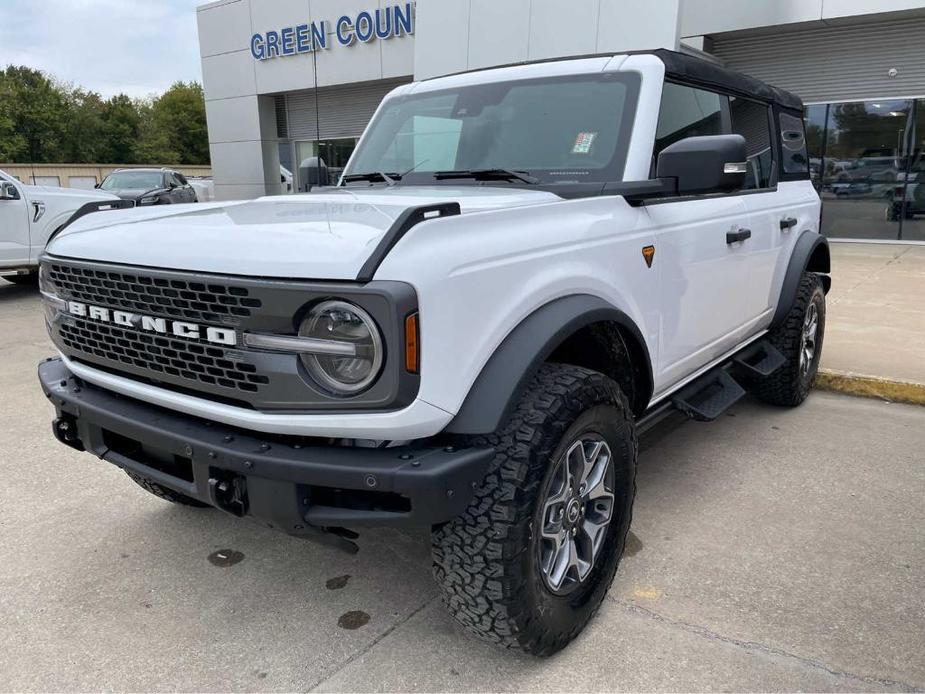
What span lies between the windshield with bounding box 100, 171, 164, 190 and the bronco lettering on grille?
53.4 feet

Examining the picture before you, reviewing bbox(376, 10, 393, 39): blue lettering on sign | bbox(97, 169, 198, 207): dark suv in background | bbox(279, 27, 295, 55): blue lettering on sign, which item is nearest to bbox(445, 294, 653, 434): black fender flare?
bbox(97, 169, 198, 207): dark suv in background

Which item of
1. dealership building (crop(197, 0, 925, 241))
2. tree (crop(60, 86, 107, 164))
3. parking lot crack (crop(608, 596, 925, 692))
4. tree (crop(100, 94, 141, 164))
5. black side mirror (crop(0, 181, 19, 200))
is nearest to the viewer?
parking lot crack (crop(608, 596, 925, 692))

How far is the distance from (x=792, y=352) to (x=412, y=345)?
345cm

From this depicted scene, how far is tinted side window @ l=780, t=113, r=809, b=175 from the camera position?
4.46 metres

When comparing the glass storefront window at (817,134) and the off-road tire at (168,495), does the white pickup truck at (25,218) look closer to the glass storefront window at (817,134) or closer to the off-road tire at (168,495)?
the off-road tire at (168,495)

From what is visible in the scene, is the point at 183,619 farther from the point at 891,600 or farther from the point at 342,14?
the point at 342,14

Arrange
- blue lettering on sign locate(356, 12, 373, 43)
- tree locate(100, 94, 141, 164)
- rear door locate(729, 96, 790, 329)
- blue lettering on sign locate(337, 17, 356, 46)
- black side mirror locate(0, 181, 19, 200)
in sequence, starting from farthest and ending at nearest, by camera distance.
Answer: tree locate(100, 94, 141, 164) < blue lettering on sign locate(337, 17, 356, 46) < blue lettering on sign locate(356, 12, 373, 43) < black side mirror locate(0, 181, 19, 200) < rear door locate(729, 96, 790, 329)

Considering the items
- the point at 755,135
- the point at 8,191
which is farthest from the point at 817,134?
the point at 8,191

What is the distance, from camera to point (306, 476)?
193 centimetres

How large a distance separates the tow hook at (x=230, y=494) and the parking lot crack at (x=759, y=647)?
4.71 ft

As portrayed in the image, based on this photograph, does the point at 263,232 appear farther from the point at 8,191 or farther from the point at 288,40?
the point at 288,40

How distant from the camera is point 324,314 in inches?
76.2

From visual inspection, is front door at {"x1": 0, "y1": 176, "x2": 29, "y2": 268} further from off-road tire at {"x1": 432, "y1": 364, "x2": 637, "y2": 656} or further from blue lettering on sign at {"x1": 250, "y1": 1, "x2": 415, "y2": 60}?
off-road tire at {"x1": 432, "y1": 364, "x2": 637, "y2": 656}

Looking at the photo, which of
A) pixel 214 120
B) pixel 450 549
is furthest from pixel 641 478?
pixel 214 120
